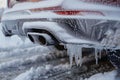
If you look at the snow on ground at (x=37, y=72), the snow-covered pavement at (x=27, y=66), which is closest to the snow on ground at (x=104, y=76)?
the snow-covered pavement at (x=27, y=66)

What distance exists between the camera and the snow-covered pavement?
436 cm

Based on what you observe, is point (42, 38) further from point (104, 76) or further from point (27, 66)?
point (27, 66)

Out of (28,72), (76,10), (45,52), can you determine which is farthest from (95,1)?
(45,52)

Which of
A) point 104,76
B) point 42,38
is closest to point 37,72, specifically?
point 42,38

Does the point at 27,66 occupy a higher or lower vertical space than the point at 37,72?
lower

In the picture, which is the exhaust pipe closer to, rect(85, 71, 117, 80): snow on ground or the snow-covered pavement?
the snow-covered pavement

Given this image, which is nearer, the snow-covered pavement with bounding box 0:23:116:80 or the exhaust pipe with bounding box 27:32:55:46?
the exhaust pipe with bounding box 27:32:55:46

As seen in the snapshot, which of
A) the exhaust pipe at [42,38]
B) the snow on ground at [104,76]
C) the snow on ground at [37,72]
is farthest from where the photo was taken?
the snow on ground at [37,72]

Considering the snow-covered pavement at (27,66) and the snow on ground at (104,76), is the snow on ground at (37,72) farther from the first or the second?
the snow on ground at (104,76)

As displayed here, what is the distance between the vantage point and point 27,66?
5207 mm

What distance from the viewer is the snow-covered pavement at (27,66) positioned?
436cm

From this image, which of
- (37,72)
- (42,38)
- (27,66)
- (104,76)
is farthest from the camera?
(27,66)

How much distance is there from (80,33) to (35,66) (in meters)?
1.77

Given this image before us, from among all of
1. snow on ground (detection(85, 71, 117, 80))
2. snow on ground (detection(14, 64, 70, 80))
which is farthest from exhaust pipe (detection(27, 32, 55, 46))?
snow on ground (detection(85, 71, 117, 80))
